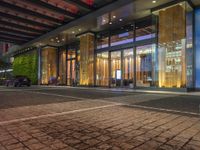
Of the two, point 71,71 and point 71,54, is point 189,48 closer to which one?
point 71,71

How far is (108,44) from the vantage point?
20.4 m

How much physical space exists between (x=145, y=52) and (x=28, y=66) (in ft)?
74.2

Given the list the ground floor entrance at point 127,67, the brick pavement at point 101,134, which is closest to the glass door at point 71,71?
the ground floor entrance at point 127,67

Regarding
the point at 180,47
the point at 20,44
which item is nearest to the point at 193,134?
the point at 180,47

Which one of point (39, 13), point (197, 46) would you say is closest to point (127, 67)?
point (197, 46)

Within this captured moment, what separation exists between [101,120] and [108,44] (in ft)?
55.2

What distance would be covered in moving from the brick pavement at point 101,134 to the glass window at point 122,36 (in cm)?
1486

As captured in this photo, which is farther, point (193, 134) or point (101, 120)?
point (101, 120)

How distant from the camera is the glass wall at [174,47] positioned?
44.0 feet

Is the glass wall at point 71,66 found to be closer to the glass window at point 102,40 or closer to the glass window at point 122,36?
the glass window at point 102,40

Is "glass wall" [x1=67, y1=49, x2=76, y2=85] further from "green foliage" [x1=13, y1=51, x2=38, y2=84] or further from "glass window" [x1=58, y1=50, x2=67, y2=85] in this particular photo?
"green foliage" [x1=13, y1=51, x2=38, y2=84]

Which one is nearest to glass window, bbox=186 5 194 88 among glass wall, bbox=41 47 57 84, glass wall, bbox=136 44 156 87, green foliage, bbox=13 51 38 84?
glass wall, bbox=136 44 156 87

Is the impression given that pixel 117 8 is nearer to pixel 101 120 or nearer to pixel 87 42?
pixel 87 42

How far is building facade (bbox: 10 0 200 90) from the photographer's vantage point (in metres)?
13.7
